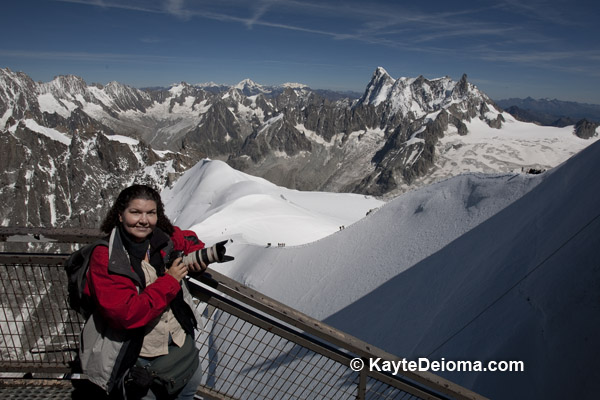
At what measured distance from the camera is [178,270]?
129 inches

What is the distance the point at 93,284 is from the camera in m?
3.05

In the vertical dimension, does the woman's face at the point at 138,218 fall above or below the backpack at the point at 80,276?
above

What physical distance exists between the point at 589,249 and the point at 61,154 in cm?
20447

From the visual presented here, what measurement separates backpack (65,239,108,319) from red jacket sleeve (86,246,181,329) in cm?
5

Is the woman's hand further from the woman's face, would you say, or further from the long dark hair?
the long dark hair

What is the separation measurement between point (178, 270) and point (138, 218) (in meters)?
0.66

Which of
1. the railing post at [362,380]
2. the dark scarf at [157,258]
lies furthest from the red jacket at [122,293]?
the railing post at [362,380]

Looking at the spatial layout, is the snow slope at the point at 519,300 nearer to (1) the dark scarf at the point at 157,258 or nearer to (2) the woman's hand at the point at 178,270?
(1) the dark scarf at the point at 157,258

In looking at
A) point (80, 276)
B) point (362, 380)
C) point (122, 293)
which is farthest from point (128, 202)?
point (362, 380)

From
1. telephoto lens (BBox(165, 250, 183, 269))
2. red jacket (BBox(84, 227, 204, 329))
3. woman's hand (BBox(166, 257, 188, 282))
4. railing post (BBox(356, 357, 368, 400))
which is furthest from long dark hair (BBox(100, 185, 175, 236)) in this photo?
railing post (BBox(356, 357, 368, 400))

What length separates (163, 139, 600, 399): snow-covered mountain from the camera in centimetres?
608

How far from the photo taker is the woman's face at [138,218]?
3.37 m

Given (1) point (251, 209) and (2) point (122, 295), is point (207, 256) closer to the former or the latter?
(2) point (122, 295)

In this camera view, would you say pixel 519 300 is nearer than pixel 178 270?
No
